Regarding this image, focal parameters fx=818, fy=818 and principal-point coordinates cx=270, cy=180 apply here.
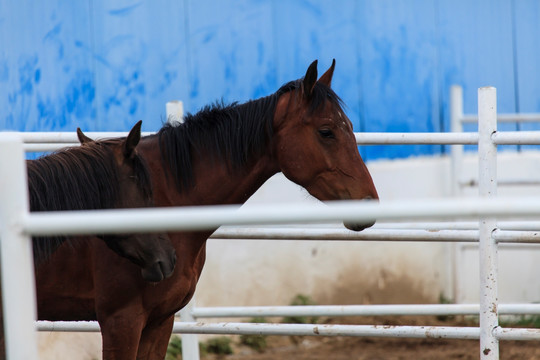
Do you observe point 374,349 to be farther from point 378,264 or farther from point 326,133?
point 326,133

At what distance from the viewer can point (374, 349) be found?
573 cm

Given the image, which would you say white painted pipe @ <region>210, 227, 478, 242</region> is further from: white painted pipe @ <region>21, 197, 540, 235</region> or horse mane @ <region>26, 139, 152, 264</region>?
white painted pipe @ <region>21, 197, 540, 235</region>

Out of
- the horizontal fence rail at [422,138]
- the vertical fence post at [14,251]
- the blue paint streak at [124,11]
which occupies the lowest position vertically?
the vertical fence post at [14,251]

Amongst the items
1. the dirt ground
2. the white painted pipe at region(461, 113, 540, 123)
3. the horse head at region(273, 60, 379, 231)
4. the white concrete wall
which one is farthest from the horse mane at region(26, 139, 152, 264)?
the white painted pipe at region(461, 113, 540, 123)

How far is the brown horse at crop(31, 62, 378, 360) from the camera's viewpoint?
3.19 m

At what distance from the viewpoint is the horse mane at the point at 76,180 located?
2836 mm

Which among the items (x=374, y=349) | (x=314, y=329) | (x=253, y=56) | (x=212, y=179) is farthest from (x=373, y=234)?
(x=253, y=56)

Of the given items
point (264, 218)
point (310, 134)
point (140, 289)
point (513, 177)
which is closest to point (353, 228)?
point (310, 134)

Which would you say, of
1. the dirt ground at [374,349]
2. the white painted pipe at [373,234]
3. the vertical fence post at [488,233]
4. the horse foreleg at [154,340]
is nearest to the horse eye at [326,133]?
the white painted pipe at [373,234]

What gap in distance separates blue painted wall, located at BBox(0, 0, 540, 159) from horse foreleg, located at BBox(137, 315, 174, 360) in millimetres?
1849

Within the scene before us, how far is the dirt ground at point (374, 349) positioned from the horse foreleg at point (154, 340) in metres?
2.11

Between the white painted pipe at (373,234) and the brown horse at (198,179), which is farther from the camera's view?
the white painted pipe at (373,234)

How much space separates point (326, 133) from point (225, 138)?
1.38 feet

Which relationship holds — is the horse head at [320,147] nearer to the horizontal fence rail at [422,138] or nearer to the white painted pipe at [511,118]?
the horizontal fence rail at [422,138]
